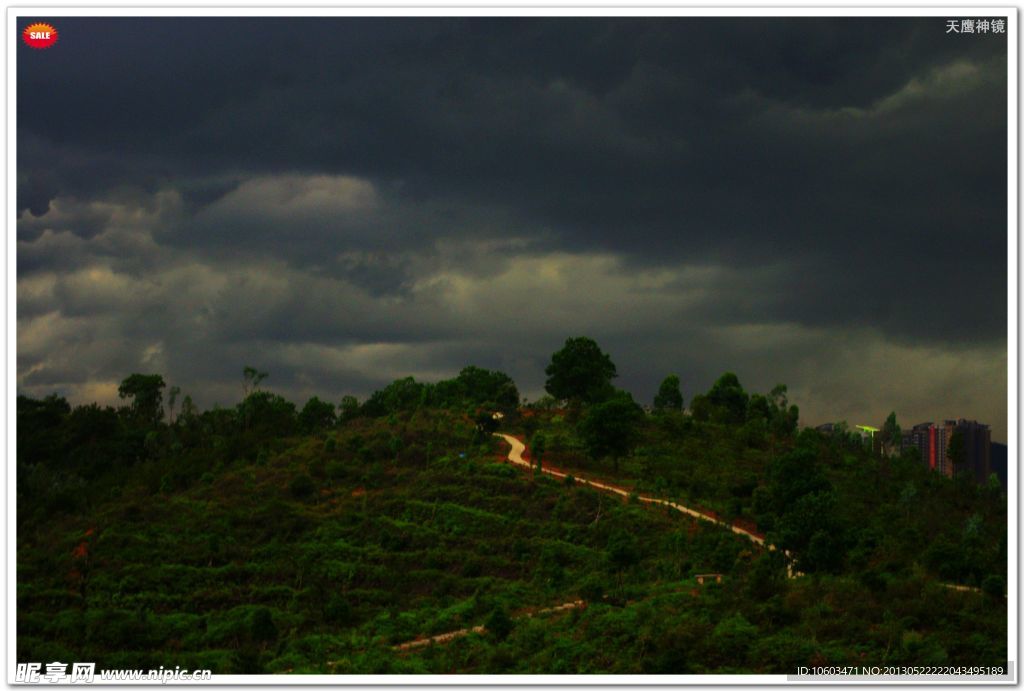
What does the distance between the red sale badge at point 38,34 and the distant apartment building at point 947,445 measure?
44.5 m

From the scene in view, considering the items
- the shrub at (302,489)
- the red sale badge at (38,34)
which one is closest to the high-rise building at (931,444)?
the shrub at (302,489)

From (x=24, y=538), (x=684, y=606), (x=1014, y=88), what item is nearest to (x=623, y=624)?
(x=684, y=606)

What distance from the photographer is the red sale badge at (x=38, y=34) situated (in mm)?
20062

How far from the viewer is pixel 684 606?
2500 centimetres

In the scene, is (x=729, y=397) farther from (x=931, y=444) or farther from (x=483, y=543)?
(x=483, y=543)

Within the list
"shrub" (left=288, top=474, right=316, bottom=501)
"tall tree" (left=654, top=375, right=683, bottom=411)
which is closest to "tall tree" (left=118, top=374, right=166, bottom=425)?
"shrub" (left=288, top=474, right=316, bottom=501)

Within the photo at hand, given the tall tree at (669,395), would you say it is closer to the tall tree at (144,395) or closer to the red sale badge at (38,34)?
the tall tree at (144,395)

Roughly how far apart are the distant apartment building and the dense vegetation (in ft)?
5.68

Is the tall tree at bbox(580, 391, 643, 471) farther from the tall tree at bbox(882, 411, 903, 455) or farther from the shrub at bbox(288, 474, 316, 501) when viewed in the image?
the tall tree at bbox(882, 411, 903, 455)

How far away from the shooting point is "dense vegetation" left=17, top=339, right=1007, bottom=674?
2239 centimetres

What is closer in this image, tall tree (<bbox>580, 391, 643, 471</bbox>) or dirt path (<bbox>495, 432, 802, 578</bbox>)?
dirt path (<bbox>495, 432, 802, 578</bbox>)

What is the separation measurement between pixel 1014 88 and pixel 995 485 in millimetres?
34270

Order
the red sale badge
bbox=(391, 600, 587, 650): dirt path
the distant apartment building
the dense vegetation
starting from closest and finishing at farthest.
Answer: the red sale badge < the dense vegetation < bbox=(391, 600, 587, 650): dirt path < the distant apartment building
